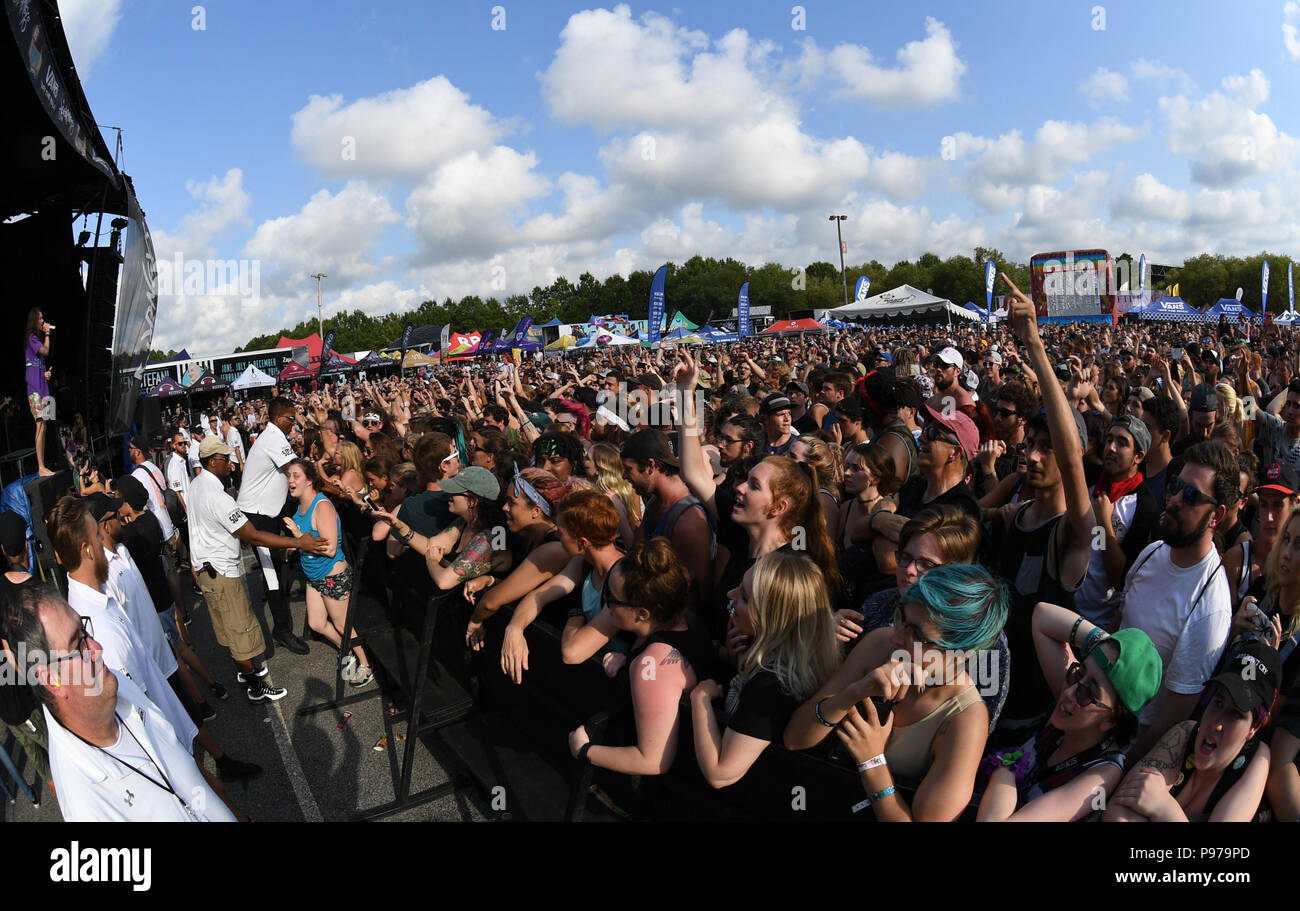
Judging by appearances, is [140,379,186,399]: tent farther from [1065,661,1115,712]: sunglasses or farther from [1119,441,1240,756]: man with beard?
[1065,661,1115,712]: sunglasses

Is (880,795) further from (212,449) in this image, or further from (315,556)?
(212,449)

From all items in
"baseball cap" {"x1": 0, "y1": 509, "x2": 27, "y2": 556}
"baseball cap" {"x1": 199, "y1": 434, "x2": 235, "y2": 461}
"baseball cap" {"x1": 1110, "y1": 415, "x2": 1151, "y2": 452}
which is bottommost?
"baseball cap" {"x1": 0, "y1": 509, "x2": 27, "y2": 556}

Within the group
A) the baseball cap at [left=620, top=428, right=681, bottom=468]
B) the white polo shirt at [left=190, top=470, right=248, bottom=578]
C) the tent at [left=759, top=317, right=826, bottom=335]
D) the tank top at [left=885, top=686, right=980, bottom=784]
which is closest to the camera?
the tank top at [left=885, top=686, right=980, bottom=784]

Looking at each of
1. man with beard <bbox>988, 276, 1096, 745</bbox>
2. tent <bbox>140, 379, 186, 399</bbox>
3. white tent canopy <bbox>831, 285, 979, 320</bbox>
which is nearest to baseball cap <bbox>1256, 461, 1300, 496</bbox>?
man with beard <bbox>988, 276, 1096, 745</bbox>

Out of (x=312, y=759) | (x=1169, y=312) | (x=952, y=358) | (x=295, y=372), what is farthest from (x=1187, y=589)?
(x=295, y=372)

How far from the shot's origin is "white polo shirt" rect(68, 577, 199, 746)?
10.3 ft

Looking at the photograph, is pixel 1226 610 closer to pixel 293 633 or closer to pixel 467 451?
pixel 467 451

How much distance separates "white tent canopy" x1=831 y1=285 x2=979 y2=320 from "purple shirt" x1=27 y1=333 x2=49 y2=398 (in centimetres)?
3173

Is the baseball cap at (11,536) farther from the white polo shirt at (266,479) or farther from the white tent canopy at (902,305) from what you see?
the white tent canopy at (902,305)

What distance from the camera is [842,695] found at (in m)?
1.94

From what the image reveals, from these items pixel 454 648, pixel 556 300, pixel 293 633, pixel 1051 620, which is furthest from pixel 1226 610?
pixel 556 300

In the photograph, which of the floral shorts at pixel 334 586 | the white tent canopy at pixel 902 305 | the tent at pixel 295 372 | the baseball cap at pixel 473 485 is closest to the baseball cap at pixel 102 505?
the floral shorts at pixel 334 586

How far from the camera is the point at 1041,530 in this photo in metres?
3.10
